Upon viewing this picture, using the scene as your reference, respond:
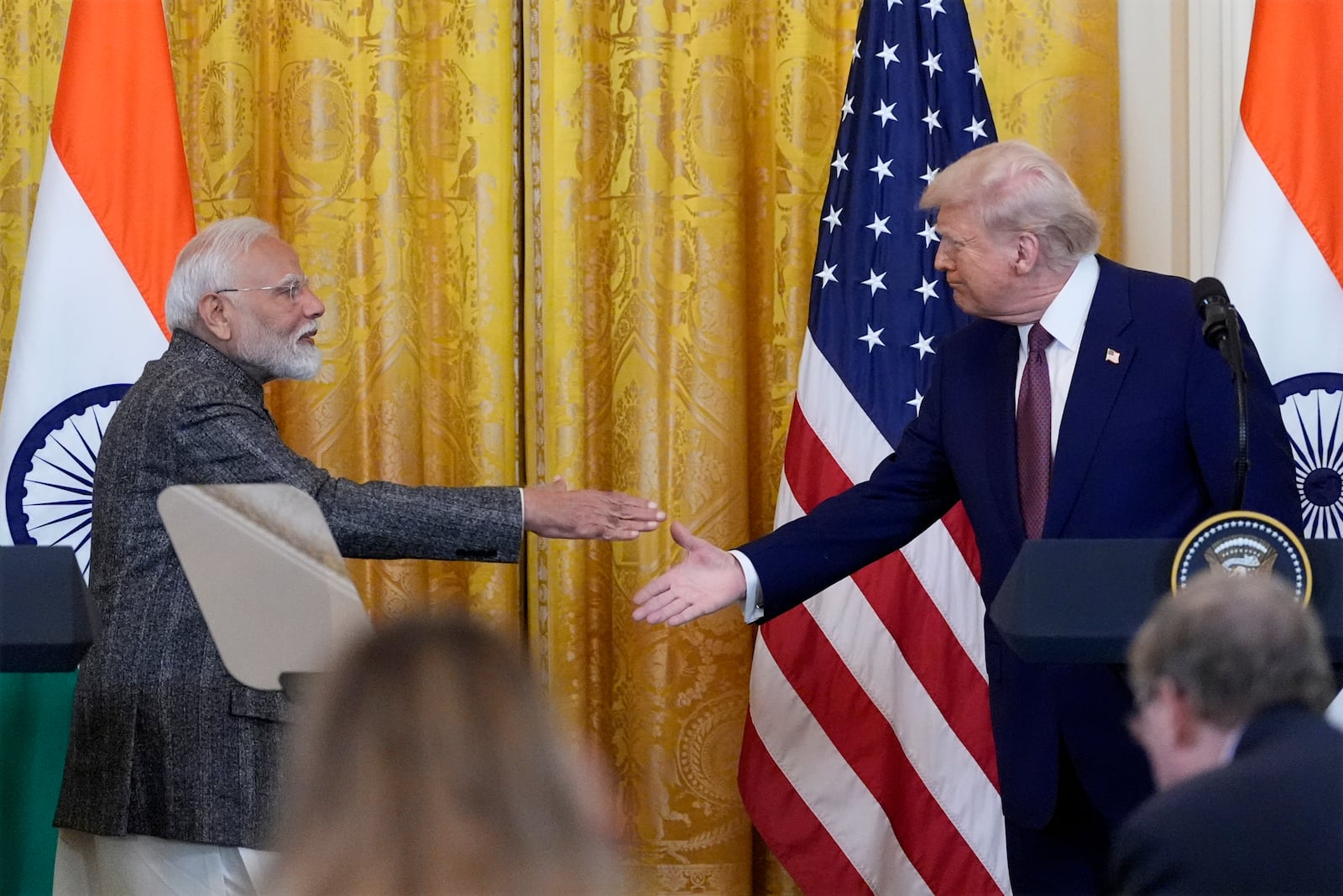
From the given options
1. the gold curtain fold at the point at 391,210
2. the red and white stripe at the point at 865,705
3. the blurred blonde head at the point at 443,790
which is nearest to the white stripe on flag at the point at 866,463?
the red and white stripe at the point at 865,705

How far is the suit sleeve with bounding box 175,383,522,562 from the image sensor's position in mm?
2711

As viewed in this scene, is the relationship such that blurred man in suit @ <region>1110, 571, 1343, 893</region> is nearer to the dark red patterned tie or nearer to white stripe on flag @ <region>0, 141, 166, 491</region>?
the dark red patterned tie

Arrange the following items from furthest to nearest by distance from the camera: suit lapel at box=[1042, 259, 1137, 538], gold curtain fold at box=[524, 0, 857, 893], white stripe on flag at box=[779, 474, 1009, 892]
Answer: gold curtain fold at box=[524, 0, 857, 893] → white stripe on flag at box=[779, 474, 1009, 892] → suit lapel at box=[1042, 259, 1137, 538]

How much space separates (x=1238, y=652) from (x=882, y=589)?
2158 millimetres

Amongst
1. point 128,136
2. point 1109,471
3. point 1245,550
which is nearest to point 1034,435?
point 1109,471

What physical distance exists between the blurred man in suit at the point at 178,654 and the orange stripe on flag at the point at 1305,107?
1.84 metres

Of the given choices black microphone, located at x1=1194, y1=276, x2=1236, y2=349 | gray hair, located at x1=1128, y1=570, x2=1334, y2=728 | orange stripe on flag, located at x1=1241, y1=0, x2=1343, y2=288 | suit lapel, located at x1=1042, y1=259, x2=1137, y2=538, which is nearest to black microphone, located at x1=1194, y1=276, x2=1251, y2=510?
black microphone, located at x1=1194, y1=276, x2=1236, y2=349

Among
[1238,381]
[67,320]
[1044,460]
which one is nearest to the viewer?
[1238,381]

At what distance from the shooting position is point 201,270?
2936 millimetres

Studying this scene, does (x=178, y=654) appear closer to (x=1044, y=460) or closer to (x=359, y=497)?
(x=359, y=497)

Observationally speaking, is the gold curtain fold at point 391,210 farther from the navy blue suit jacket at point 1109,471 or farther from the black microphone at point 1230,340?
the black microphone at point 1230,340

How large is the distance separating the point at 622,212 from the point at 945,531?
3.90 ft

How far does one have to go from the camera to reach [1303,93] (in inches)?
132

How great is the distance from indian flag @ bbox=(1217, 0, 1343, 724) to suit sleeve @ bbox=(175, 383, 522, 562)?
1651mm
